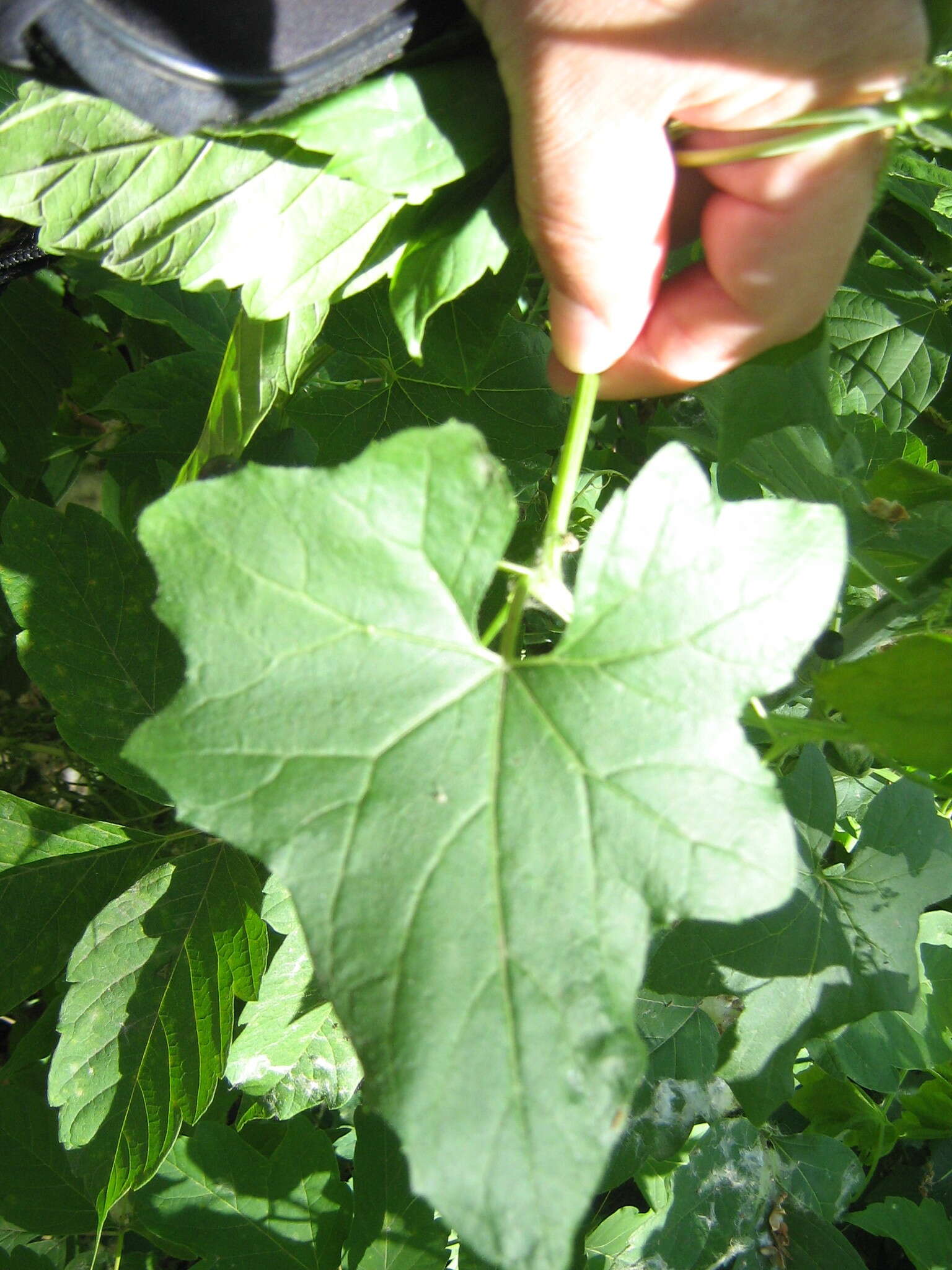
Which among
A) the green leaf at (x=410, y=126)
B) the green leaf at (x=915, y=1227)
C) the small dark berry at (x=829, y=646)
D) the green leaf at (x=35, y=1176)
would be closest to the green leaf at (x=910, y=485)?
the small dark berry at (x=829, y=646)

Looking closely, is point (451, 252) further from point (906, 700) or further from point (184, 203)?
point (906, 700)

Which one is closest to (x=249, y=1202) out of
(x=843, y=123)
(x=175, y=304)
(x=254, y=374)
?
(x=254, y=374)

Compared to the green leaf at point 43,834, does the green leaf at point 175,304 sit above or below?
above

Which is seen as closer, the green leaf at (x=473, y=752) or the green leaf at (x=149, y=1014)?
the green leaf at (x=473, y=752)

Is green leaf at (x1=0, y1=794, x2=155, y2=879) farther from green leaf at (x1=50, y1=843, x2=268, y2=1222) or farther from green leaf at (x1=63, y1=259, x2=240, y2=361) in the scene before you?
green leaf at (x1=63, y1=259, x2=240, y2=361)

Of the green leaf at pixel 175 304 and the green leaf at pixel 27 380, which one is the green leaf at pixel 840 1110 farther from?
the green leaf at pixel 27 380

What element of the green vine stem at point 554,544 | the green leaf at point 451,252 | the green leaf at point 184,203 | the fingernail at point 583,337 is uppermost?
the green leaf at point 184,203
